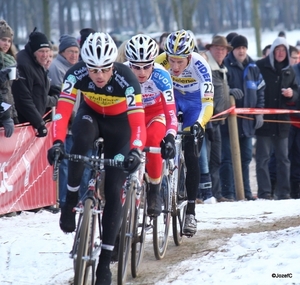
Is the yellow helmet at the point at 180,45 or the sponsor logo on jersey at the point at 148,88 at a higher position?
the yellow helmet at the point at 180,45

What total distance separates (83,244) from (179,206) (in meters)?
2.49

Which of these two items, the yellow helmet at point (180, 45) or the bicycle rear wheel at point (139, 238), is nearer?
the bicycle rear wheel at point (139, 238)

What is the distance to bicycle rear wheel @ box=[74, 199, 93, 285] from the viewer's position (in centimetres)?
591

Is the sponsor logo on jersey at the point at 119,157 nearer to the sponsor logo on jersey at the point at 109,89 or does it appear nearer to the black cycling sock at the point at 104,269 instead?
the sponsor logo on jersey at the point at 109,89

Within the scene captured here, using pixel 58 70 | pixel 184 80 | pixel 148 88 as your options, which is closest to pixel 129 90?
pixel 148 88

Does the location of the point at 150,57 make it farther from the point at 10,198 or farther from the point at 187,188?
the point at 10,198

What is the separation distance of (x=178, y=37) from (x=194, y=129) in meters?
1.04

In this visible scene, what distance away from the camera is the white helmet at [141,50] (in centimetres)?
739

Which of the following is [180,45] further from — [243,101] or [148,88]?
[243,101]

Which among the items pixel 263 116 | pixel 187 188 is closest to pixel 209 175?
pixel 263 116

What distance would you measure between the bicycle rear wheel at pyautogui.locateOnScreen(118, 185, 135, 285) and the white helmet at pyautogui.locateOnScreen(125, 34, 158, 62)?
148 centimetres

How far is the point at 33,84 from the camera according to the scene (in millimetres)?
10180

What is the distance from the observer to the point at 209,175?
449 inches

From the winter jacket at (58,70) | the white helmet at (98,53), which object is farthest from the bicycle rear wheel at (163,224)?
the winter jacket at (58,70)
